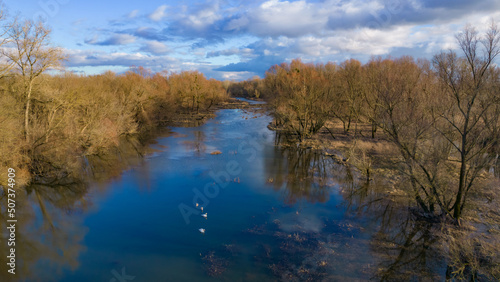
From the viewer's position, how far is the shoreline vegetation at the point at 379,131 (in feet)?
41.7

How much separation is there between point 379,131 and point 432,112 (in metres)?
20.5

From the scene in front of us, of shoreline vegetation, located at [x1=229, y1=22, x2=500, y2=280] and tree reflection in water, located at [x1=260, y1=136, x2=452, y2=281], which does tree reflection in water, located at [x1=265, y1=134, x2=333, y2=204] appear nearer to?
tree reflection in water, located at [x1=260, y1=136, x2=452, y2=281]

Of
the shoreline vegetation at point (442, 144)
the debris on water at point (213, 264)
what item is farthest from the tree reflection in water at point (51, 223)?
the shoreline vegetation at point (442, 144)

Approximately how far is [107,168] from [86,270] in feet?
47.2

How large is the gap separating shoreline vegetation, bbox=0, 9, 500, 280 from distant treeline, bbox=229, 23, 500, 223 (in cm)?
10

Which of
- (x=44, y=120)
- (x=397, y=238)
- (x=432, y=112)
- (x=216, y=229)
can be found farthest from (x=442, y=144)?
(x=44, y=120)

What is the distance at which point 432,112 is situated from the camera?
18.6m

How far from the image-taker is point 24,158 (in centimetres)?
1969

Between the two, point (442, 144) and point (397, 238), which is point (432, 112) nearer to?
point (442, 144)

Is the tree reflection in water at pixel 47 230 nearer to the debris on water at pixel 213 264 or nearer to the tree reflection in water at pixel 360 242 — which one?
the debris on water at pixel 213 264

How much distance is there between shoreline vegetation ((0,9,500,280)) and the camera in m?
12.7

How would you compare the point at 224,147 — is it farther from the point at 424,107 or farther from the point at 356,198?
the point at 424,107

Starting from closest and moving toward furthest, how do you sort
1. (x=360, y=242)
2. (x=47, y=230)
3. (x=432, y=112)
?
(x=360, y=242) < (x=47, y=230) < (x=432, y=112)

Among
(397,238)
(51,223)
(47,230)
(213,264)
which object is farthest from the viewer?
(51,223)
